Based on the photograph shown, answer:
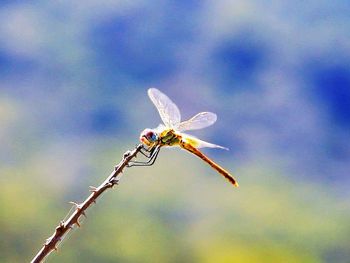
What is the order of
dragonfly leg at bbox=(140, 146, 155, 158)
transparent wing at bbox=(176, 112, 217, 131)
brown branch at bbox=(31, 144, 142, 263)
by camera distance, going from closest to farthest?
brown branch at bbox=(31, 144, 142, 263) → dragonfly leg at bbox=(140, 146, 155, 158) → transparent wing at bbox=(176, 112, 217, 131)

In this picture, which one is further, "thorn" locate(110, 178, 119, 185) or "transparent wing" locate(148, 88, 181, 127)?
"transparent wing" locate(148, 88, 181, 127)

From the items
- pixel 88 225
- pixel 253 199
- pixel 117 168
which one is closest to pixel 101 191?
pixel 117 168

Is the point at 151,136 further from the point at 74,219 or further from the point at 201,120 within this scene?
the point at 201,120

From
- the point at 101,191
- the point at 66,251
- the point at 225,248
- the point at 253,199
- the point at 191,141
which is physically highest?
the point at 253,199

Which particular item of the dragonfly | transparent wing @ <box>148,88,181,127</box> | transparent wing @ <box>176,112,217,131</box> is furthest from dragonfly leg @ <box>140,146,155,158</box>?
transparent wing @ <box>176,112,217,131</box>

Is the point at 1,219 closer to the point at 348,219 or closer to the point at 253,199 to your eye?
the point at 253,199

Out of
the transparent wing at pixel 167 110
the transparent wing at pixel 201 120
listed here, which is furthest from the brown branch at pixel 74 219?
the transparent wing at pixel 201 120

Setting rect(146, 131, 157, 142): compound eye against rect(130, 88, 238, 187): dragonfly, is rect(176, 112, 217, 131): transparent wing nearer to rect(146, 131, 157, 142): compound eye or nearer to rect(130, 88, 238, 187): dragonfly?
rect(130, 88, 238, 187): dragonfly
